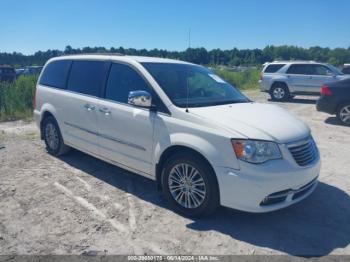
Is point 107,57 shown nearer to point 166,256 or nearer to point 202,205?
point 202,205

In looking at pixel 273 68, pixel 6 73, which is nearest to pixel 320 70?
pixel 273 68

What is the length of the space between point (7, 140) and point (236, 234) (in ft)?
20.1

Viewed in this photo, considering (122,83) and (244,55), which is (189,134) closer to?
(122,83)

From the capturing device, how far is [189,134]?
3.87 m

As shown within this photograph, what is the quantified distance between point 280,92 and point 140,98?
1309 cm

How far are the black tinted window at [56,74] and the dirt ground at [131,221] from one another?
1511 mm

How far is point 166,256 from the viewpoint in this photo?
3.28 m

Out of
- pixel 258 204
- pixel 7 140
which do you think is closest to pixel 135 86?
pixel 258 204

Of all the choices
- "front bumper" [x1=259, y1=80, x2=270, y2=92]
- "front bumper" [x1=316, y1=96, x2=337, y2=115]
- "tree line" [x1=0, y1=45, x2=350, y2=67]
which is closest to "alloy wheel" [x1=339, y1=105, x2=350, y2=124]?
"front bumper" [x1=316, y1=96, x2=337, y2=115]

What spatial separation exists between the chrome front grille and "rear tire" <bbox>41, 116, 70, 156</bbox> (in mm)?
4056

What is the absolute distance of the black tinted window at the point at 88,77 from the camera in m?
5.09

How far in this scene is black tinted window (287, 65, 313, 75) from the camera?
602 inches

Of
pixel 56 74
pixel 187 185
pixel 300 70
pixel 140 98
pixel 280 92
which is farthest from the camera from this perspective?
pixel 280 92

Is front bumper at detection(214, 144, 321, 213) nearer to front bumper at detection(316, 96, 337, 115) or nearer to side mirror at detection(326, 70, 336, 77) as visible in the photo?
front bumper at detection(316, 96, 337, 115)
